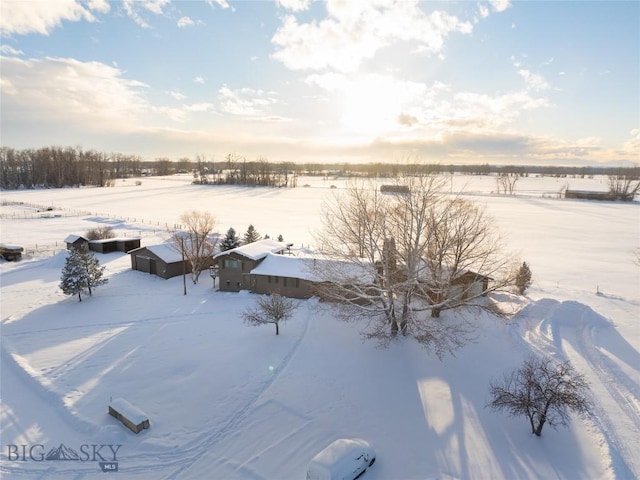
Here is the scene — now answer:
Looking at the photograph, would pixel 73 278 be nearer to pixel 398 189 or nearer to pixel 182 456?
pixel 182 456

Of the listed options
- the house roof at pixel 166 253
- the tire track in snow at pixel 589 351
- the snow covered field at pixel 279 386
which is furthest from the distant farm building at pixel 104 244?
the tire track in snow at pixel 589 351

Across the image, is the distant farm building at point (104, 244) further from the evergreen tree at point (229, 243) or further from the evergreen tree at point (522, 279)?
the evergreen tree at point (522, 279)

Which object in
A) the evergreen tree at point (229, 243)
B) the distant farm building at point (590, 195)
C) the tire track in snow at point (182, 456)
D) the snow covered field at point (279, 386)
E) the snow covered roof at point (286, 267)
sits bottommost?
the tire track in snow at point (182, 456)

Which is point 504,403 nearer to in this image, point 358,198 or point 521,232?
point 358,198

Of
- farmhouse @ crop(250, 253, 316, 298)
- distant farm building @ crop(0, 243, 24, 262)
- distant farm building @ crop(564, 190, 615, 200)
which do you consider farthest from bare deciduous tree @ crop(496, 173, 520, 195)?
distant farm building @ crop(0, 243, 24, 262)

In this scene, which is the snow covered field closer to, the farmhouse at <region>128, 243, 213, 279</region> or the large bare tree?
the large bare tree

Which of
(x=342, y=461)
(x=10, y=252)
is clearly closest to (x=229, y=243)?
(x=10, y=252)
